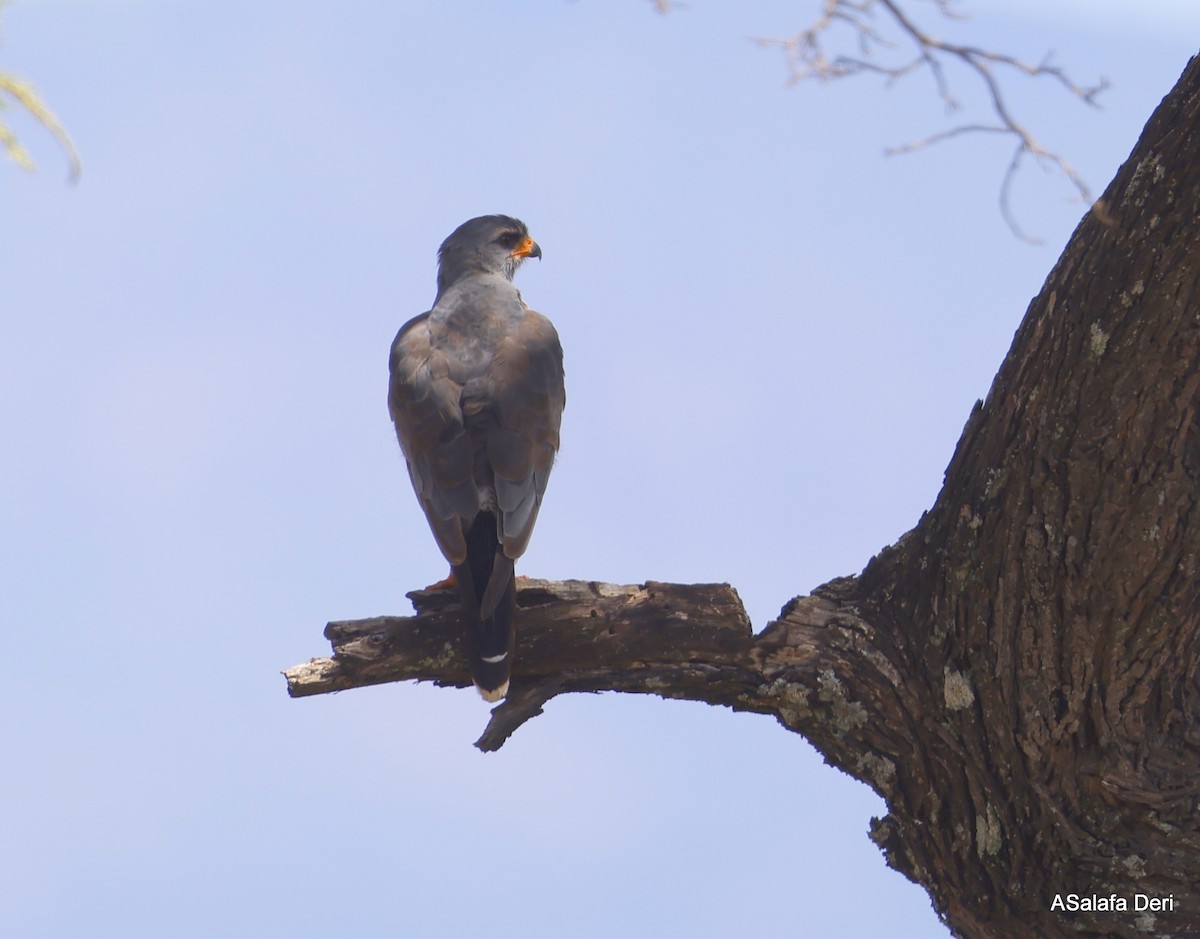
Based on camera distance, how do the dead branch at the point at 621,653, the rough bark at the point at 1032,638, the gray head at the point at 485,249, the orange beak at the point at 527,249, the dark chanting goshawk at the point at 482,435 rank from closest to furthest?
the rough bark at the point at 1032,638
the dead branch at the point at 621,653
the dark chanting goshawk at the point at 482,435
the gray head at the point at 485,249
the orange beak at the point at 527,249

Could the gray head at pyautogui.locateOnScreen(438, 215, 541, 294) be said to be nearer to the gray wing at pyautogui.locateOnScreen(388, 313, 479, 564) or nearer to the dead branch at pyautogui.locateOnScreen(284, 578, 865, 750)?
the gray wing at pyautogui.locateOnScreen(388, 313, 479, 564)

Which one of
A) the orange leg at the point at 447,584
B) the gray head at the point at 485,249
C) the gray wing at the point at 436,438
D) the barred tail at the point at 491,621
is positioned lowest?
the barred tail at the point at 491,621

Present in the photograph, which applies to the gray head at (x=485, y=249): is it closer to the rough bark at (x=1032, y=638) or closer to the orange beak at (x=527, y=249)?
the orange beak at (x=527, y=249)

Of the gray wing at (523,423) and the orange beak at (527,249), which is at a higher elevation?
the orange beak at (527,249)

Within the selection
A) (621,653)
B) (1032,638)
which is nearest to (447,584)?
(621,653)

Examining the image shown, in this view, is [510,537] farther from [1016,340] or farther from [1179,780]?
[1179,780]

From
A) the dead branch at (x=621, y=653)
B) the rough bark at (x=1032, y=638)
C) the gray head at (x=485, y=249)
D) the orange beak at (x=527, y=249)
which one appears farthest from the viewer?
the orange beak at (x=527, y=249)

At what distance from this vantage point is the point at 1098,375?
3.61 m

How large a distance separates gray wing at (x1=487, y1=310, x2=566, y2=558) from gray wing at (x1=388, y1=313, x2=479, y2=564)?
0.41 ft

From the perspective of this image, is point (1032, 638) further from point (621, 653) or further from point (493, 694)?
point (493, 694)

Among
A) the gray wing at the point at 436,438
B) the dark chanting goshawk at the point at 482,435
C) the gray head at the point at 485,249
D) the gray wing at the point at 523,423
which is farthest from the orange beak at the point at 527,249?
the gray wing at the point at 436,438

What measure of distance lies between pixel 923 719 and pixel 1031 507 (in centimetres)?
78

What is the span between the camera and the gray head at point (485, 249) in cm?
658

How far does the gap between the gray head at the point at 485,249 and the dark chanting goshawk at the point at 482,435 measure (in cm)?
63
